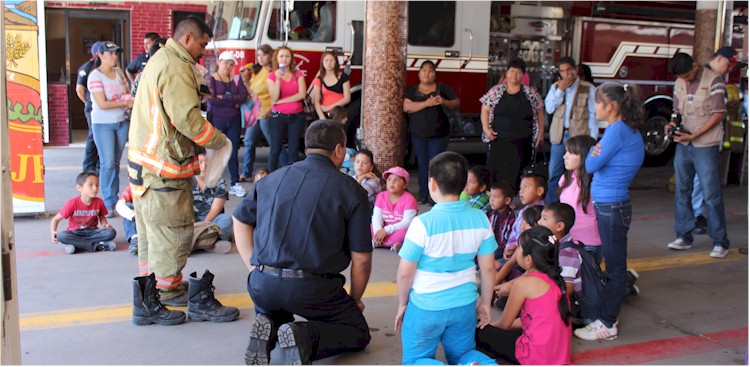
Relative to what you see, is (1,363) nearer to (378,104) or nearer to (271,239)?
(271,239)

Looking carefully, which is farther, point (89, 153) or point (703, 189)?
point (89, 153)

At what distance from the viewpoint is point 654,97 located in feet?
43.4

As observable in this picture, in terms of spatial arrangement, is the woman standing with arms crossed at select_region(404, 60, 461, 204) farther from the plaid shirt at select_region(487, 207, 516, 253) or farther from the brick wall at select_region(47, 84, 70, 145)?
the brick wall at select_region(47, 84, 70, 145)

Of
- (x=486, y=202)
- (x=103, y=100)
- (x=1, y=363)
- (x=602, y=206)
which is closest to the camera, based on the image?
(x=1, y=363)

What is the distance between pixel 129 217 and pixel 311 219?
3158 millimetres

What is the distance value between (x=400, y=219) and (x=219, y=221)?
1.61m

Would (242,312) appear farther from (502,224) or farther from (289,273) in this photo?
(502,224)

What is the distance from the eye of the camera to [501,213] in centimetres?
618

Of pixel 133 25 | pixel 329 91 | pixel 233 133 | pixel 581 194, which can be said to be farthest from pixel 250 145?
pixel 581 194

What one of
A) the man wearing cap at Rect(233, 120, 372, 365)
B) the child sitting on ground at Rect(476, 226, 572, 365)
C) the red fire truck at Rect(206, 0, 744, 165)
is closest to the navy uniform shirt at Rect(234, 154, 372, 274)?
the man wearing cap at Rect(233, 120, 372, 365)

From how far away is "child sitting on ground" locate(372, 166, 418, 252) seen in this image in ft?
22.6

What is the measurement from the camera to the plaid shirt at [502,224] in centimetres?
611

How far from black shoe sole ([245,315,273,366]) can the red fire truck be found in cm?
654

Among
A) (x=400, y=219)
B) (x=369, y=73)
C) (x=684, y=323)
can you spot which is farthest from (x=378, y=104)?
(x=684, y=323)
